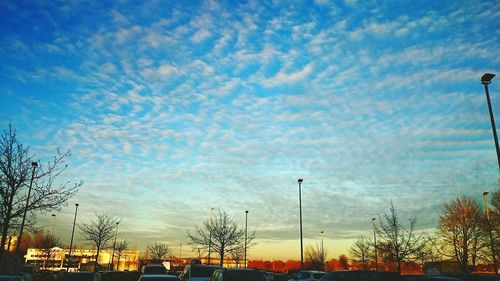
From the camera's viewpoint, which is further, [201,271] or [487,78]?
[201,271]

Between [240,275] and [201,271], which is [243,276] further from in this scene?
[201,271]

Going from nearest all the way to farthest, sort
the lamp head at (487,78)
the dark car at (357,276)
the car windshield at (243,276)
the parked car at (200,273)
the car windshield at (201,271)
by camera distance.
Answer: the car windshield at (243,276), the dark car at (357,276), the lamp head at (487,78), the parked car at (200,273), the car windshield at (201,271)

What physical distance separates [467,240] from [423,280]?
1286 inches

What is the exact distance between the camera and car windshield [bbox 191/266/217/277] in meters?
19.5

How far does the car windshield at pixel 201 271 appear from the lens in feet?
64.1

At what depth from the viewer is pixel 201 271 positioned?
19750mm

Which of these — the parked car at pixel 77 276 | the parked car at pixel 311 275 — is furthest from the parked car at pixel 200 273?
the parked car at pixel 311 275

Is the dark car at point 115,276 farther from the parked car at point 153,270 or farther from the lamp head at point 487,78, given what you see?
the lamp head at point 487,78

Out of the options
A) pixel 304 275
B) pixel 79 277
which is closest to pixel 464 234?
pixel 304 275

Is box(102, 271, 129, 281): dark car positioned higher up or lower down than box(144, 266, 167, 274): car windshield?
lower down

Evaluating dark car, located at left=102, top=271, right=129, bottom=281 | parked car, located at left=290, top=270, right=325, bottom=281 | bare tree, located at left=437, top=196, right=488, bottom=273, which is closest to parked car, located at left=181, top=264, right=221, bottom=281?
dark car, located at left=102, top=271, right=129, bottom=281

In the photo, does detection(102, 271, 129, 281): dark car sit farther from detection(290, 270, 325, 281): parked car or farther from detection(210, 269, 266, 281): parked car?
detection(210, 269, 266, 281): parked car

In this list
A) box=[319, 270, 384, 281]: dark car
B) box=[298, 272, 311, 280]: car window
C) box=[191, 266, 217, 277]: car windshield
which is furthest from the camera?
box=[298, 272, 311, 280]: car window

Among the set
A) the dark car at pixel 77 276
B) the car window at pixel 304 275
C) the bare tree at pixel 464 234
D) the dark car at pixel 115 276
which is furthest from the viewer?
the bare tree at pixel 464 234
